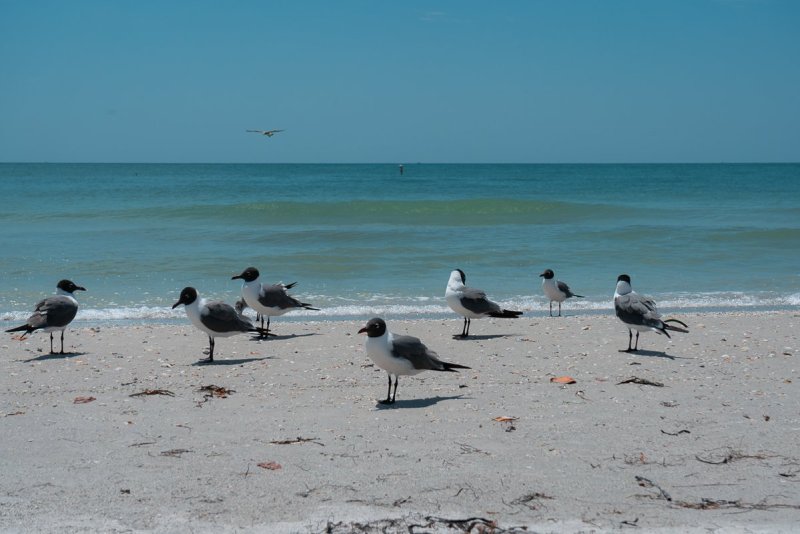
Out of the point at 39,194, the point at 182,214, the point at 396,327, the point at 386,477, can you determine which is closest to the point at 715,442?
the point at 386,477

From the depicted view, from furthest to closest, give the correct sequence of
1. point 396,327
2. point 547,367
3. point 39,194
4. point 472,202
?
point 39,194, point 472,202, point 396,327, point 547,367

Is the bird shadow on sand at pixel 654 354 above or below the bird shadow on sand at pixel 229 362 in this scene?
above

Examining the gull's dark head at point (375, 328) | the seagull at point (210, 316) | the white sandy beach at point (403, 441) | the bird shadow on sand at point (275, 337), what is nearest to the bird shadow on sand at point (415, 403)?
the white sandy beach at point (403, 441)

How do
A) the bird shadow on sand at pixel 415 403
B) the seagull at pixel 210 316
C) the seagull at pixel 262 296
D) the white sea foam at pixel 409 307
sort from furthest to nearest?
Result: 1. the white sea foam at pixel 409 307
2. the seagull at pixel 262 296
3. the seagull at pixel 210 316
4. the bird shadow on sand at pixel 415 403

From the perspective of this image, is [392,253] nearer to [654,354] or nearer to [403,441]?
[654,354]

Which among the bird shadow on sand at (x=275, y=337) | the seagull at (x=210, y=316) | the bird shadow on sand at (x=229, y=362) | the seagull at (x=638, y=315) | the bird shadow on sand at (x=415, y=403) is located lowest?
the bird shadow on sand at (x=275, y=337)

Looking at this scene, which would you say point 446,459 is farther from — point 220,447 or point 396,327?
point 396,327

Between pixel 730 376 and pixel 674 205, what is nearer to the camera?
pixel 730 376

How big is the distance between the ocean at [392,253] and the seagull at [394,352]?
5.54m

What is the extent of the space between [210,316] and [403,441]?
3.68 meters

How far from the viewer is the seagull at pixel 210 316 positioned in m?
8.63

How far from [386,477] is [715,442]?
2214mm

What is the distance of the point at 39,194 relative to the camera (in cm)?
4316

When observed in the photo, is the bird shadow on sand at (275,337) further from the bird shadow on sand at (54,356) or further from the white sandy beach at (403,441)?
the bird shadow on sand at (54,356)
